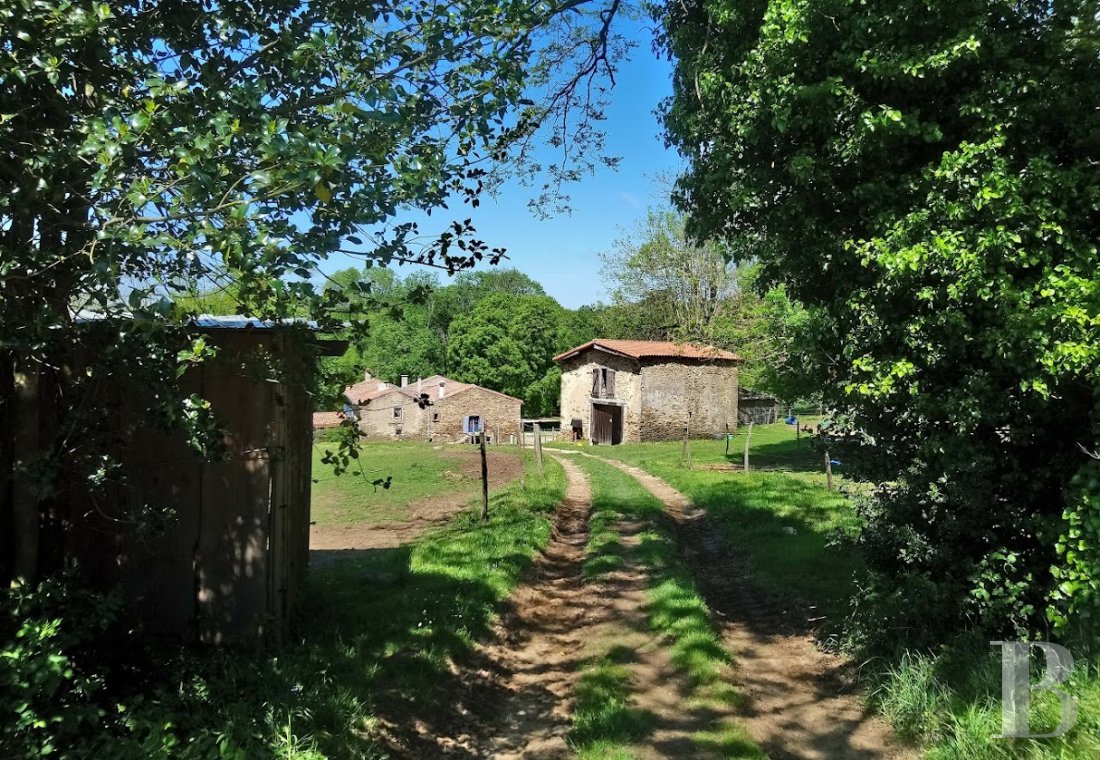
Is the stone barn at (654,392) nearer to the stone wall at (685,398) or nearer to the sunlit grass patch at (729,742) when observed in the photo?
the stone wall at (685,398)

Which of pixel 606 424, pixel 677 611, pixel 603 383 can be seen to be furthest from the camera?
pixel 606 424

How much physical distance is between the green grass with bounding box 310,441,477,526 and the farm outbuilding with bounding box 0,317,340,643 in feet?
16.3

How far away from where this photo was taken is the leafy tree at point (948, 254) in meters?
4.52

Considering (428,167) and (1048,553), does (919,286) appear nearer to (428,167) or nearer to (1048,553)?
(1048,553)

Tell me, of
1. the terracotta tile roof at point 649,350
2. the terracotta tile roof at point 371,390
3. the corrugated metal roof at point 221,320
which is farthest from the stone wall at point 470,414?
the corrugated metal roof at point 221,320

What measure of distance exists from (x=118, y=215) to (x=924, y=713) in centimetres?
568

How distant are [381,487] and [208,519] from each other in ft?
53.6

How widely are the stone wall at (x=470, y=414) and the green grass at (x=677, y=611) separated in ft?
115

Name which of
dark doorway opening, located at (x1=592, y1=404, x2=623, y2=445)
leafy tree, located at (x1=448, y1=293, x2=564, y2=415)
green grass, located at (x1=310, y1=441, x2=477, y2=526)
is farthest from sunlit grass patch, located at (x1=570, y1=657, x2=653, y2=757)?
leafy tree, located at (x1=448, y1=293, x2=564, y2=415)

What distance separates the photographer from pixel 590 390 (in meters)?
42.7

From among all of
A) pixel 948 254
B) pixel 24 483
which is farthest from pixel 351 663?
pixel 948 254

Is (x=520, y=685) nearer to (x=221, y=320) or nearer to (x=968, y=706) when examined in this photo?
(x=968, y=706)

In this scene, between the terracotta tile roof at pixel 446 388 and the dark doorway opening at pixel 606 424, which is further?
the terracotta tile roof at pixel 446 388

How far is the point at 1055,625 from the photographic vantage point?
4227 mm
